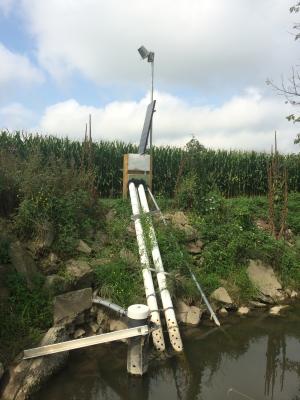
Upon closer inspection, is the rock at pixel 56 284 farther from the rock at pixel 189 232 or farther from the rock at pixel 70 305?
the rock at pixel 189 232

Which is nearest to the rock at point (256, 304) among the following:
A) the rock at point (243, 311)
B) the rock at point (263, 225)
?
the rock at point (243, 311)

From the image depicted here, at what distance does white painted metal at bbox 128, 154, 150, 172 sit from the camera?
10.2 metres

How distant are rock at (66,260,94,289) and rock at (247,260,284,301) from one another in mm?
3596

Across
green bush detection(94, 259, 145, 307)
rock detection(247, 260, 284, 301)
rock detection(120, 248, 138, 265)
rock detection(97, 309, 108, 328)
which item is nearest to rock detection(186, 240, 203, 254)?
rock detection(247, 260, 284, 301)

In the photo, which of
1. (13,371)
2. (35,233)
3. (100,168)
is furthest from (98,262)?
(100,168)

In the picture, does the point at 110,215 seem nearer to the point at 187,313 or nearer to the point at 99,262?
the point at 99,262

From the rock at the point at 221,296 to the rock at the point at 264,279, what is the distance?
96cm

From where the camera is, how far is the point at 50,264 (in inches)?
249

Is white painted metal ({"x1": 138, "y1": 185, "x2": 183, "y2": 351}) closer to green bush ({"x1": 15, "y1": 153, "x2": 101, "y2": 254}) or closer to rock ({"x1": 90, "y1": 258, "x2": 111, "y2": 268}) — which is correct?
rock ({"x1": 90, "y1": 258, "x2": 111, "y2": 268})

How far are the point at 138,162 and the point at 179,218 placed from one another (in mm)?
2086

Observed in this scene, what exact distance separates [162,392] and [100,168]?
9.33 m

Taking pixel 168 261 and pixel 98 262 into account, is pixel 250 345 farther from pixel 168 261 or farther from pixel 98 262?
pixel 98 262

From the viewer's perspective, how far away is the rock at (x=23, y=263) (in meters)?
5.71

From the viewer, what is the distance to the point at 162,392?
467 cm
